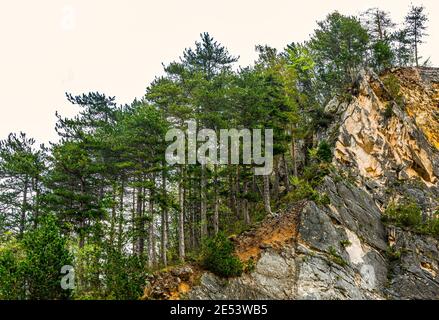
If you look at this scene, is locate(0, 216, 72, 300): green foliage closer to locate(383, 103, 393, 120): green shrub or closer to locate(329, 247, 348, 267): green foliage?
locate(329, 247, 348, 267): green foliage

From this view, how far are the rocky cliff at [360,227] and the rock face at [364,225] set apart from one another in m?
0.05

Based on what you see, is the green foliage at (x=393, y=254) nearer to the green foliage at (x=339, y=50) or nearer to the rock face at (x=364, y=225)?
the rock face at (x=364, y=225)

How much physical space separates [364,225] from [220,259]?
1005 cm

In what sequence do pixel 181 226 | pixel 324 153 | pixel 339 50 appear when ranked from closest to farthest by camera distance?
pixel 181 226
pixel 324 153
pixel 339 50

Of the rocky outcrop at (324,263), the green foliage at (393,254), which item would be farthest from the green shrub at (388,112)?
the green foliage at (393,254)

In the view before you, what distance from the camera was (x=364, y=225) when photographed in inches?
965

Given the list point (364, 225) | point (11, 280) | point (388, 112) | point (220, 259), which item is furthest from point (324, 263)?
point (388, 112)

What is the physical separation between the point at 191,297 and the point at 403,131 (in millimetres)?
22567

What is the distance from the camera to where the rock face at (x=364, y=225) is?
20469mm

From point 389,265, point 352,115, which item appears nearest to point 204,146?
point 352,115

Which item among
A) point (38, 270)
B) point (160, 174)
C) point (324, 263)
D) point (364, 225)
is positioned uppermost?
point (160, 174)

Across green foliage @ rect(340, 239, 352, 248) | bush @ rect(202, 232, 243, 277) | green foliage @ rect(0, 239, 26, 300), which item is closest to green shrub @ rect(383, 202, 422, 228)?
green foliage @ rect(340, 239, 352, 248)

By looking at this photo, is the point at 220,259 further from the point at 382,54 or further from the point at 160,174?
the point at 382,54
